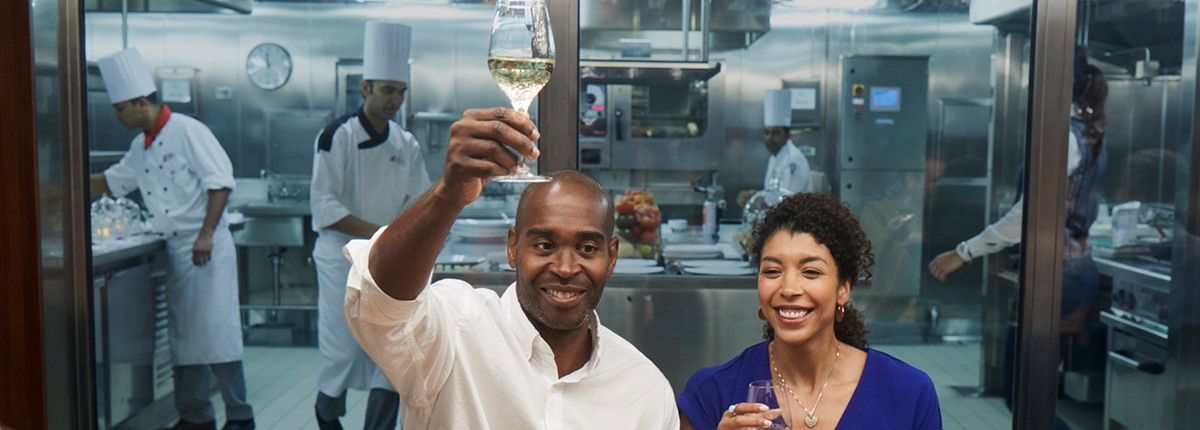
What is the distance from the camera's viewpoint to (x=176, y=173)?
3354 millimetres

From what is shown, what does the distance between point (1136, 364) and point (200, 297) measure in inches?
113

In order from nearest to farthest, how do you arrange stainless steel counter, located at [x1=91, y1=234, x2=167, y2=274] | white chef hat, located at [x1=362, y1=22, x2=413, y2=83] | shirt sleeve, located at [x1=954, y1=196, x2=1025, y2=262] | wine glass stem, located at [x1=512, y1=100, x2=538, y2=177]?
wine glass stem, located at [x1=512, y1=100, x2=538, y2=177] < shirt sleeve, located at [x1=954, y1=196, x2=1025, y2=262] < white chef hat, located at [x1=362, y1=22, x2=413, y2=83] < stainless steel counter, located at [x1=91, y1=234, x2=167, y2=274]

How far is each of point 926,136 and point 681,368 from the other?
4.20 feet

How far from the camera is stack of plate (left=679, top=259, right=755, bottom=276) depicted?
306cm

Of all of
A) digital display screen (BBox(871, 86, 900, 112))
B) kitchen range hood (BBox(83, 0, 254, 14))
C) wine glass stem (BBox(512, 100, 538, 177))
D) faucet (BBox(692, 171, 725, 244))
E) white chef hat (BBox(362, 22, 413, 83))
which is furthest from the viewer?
digital display screen (BBox(871, 86, 900, 112))

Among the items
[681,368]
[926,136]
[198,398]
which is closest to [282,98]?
[198,398]

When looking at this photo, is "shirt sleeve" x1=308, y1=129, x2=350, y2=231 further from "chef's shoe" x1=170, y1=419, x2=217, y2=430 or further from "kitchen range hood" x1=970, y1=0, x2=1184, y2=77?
"kitchen range hood" x1=970, y1=0, x2=1184, y2=77

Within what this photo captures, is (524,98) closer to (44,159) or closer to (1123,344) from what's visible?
(44,159)

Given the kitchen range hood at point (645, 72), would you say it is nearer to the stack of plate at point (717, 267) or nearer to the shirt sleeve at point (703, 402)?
the stack of plate at point (717, 267)

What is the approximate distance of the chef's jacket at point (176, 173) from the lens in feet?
10.3

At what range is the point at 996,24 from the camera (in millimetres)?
3246

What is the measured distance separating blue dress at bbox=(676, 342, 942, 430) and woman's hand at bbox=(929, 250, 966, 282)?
147cm

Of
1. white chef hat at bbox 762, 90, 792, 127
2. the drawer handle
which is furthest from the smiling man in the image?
white chef hat at bbox 762, 90, 792, 127

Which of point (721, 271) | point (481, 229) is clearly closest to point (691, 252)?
point (721, 271)
